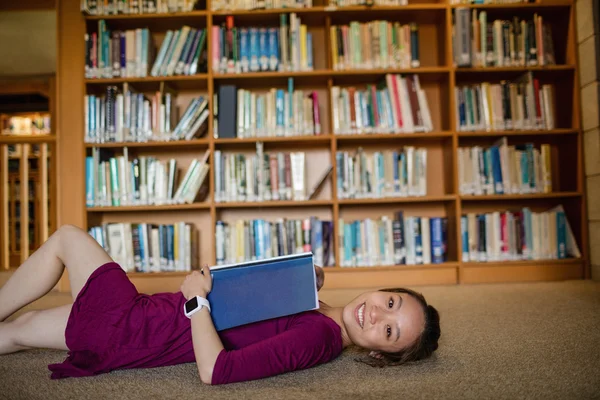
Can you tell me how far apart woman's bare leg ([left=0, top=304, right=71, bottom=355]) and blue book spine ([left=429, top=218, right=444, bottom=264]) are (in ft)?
7.36

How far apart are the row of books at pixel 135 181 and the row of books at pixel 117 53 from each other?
479mm

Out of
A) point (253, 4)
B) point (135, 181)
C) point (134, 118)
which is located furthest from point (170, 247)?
point (253, 4)

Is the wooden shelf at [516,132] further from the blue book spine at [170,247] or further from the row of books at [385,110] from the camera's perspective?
the blue book spine at [170,247]

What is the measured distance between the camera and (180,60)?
3.17 meters

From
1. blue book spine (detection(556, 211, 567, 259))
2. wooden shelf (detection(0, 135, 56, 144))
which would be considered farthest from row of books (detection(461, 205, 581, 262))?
wooden shelf (detection(0, 135, 56, 144))

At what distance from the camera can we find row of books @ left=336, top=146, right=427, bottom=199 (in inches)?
124

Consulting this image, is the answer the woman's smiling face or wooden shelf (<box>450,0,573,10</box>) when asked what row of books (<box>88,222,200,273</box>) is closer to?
the woman's smiling face

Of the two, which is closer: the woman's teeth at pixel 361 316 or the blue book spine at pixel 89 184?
the woman's teeth at pixel 361 316

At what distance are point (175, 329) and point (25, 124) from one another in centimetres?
692

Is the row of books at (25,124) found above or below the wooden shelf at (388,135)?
above

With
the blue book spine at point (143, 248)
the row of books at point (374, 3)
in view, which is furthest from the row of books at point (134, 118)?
the row of books at point (374, 3)

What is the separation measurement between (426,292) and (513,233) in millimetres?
780

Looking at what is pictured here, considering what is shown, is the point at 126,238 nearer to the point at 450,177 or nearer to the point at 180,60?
the point at 180,60

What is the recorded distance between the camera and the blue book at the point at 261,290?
127 centimetres
